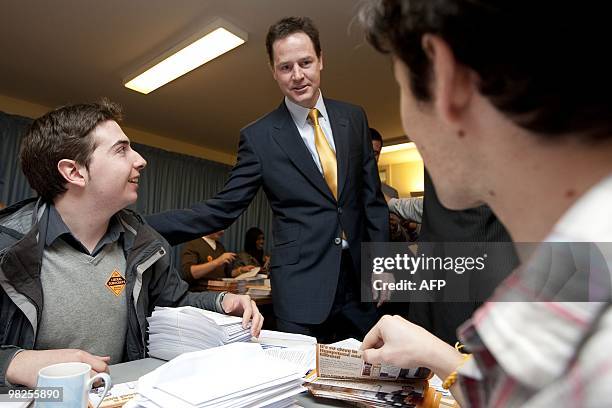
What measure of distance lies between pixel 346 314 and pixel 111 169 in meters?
1.08

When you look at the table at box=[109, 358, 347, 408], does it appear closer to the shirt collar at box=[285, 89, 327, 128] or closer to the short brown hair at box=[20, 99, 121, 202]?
the short brown hair at box=[20, 99, 121, 202]

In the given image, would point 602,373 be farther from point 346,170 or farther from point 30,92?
point 30,92

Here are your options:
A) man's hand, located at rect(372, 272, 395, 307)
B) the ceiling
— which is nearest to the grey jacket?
man's hand, located at rect(372, 272, 395, 307)

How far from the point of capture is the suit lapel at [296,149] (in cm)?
159

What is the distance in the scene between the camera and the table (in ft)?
2.52

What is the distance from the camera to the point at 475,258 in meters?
1.22

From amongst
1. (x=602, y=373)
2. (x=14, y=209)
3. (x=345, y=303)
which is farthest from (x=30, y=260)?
(x=602, y=373)

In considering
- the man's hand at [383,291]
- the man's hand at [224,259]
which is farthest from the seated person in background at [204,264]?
the man's hand at [383,291]

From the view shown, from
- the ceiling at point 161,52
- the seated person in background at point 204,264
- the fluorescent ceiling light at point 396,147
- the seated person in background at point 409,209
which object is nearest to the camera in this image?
the seated person in background at point 409,209

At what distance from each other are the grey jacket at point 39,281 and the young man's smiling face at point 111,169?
4.9 inches

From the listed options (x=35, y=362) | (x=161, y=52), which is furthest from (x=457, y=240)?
(x=161, y=52)

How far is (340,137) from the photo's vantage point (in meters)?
1.67

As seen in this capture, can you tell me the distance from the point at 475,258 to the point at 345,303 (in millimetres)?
579

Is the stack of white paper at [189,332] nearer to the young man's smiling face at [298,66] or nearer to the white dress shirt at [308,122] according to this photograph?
the white dress shirt at [308,122]
